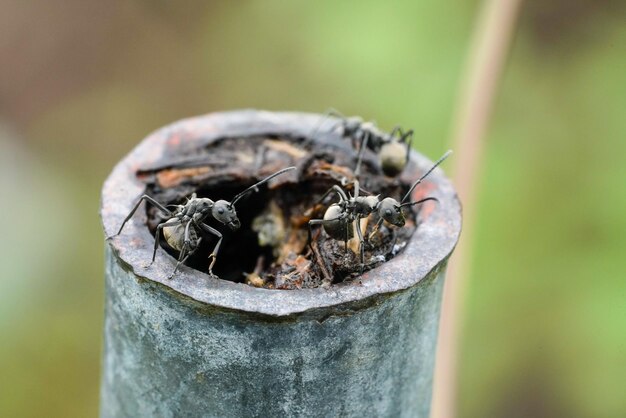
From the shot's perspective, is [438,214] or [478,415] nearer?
[438,214]

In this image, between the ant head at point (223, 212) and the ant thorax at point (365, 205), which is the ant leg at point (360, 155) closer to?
the ant thorax at point (365, 205)

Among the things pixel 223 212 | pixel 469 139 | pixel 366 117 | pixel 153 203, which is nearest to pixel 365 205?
pixel 223 212

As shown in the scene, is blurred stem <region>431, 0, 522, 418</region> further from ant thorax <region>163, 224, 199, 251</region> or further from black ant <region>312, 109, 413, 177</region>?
ant thorax <region>163, 224, 199, 251</region>

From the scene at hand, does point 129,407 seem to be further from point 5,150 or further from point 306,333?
point 5,150

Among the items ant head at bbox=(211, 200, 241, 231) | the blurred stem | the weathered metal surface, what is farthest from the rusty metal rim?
the blurred stem

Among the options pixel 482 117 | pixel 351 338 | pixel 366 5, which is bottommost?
pixel 351 338

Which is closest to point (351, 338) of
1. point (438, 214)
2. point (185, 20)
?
point (438, 214)

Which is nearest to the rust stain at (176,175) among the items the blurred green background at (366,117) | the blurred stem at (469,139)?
the blurred stem at (469,139)
